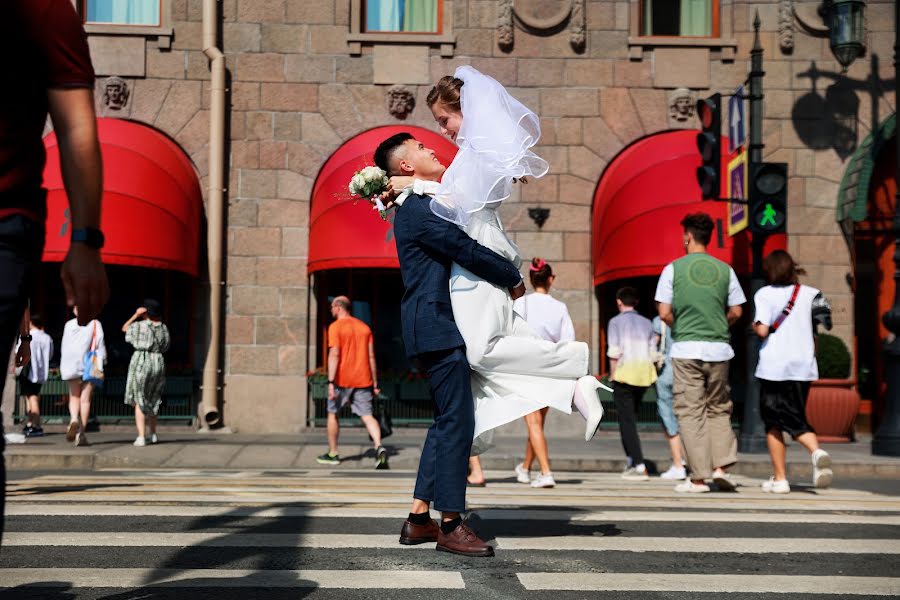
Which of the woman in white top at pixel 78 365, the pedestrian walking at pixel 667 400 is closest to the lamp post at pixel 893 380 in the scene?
the pedestrian walking at pixel 667 400

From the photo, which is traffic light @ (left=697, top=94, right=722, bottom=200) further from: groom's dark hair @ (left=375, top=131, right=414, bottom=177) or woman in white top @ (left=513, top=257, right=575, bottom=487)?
groom's dark hair @ (left=375, top=131, right=414, bottom=177)

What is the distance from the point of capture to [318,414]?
Result: 16016mm

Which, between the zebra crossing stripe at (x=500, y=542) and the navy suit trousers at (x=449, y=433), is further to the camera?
the zebra crossing stripe at (x=500, y=542)

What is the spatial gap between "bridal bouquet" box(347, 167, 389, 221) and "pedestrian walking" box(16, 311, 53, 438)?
10115 mm

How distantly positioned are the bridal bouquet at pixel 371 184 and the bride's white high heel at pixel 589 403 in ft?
4.06

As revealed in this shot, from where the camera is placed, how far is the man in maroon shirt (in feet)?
8.89

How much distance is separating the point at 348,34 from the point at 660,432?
7280mm

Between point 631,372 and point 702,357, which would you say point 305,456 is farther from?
point 702,357

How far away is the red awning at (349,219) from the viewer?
47.9 ft

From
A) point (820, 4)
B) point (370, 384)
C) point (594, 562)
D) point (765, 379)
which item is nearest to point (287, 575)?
point (594, 562)

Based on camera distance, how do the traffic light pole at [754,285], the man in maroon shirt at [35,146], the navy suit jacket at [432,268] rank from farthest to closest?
the traffic light pole at [754,285]
the navy suit jacket at [432,268]
the man in maroon shirt at [35,146]

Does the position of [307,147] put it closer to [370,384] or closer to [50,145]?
[50,145]

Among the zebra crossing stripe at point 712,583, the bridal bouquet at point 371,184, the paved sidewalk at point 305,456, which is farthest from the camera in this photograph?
the paved sidewalk at point 305,456

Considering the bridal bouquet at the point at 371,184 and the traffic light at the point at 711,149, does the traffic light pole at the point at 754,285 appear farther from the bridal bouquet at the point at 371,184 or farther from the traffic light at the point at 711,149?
the bridal bouquet at the point at 371,184
